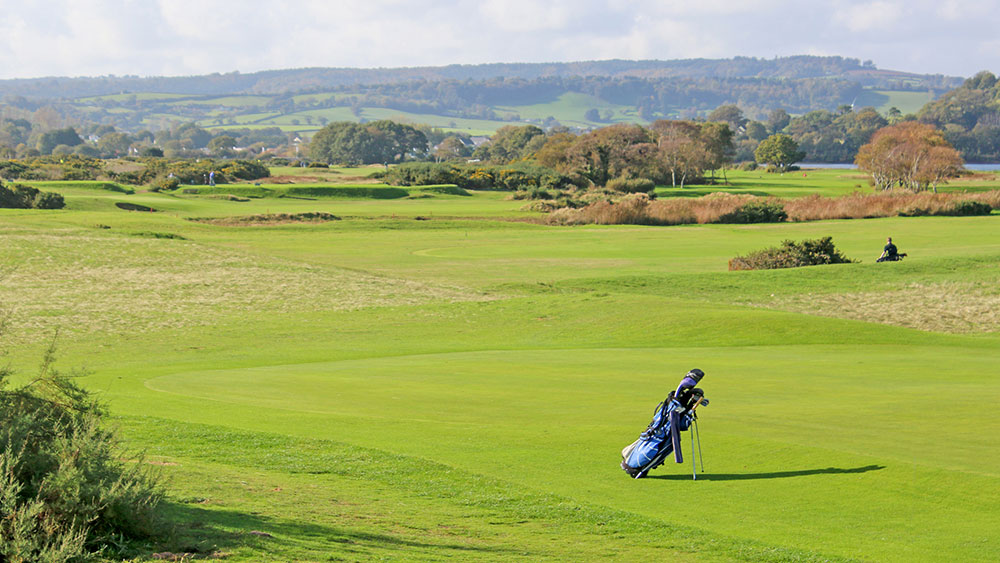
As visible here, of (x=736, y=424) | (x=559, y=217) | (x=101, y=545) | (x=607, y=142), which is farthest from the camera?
(x=607, y=142)

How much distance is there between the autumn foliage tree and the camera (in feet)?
336

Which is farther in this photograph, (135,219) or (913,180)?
(913,180)

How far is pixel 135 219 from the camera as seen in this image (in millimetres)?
66562

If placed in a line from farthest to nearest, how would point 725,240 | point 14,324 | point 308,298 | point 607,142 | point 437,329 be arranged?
point 607,142
point 725,240
point 308,298
point 437,329
point 14,324

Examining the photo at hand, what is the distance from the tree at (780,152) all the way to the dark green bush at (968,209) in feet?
283

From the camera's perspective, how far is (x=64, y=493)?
23.1ft

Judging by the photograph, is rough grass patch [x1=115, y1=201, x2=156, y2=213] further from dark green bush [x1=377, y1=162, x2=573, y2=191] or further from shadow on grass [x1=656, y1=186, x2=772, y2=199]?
shadow on grass [x1=656, y1=186, x2=772, y2=199]

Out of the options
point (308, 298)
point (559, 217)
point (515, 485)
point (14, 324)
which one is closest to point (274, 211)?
point (559, 217)

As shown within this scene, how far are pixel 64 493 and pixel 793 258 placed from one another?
44243mm

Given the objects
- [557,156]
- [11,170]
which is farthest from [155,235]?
[557,156]

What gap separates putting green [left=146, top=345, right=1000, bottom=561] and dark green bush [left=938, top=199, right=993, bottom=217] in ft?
210

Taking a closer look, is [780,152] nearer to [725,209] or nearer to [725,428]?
[725,209]

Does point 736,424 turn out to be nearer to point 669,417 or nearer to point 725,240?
point 669,417

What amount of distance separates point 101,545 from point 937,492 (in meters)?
8.48
